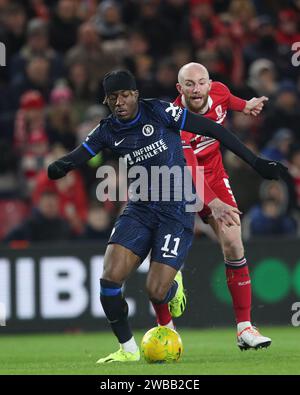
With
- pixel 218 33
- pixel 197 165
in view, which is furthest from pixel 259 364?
pixel 218 33

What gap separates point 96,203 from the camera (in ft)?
48.0

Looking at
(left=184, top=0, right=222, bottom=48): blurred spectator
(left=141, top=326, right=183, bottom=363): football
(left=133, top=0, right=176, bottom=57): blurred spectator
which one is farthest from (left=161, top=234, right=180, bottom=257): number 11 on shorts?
(left=184, top=0, right=222, bottom=48): blurred spectator

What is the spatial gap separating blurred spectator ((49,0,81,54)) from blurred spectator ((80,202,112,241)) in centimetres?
366

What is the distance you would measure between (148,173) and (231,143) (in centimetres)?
70

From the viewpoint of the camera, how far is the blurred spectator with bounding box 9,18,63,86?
16.5m

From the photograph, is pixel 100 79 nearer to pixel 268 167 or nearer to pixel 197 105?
pixel 197 105

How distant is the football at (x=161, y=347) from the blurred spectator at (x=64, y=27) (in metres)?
8.62

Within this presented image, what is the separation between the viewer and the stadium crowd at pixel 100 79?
1486 cm

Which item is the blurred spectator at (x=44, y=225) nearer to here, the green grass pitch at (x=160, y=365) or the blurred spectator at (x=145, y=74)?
the green grass pitch at (x=160, y=365)

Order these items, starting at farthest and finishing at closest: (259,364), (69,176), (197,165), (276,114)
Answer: (276,114) < (69,176) < (197,165) < (259,364)

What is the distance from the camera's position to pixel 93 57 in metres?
16.5
